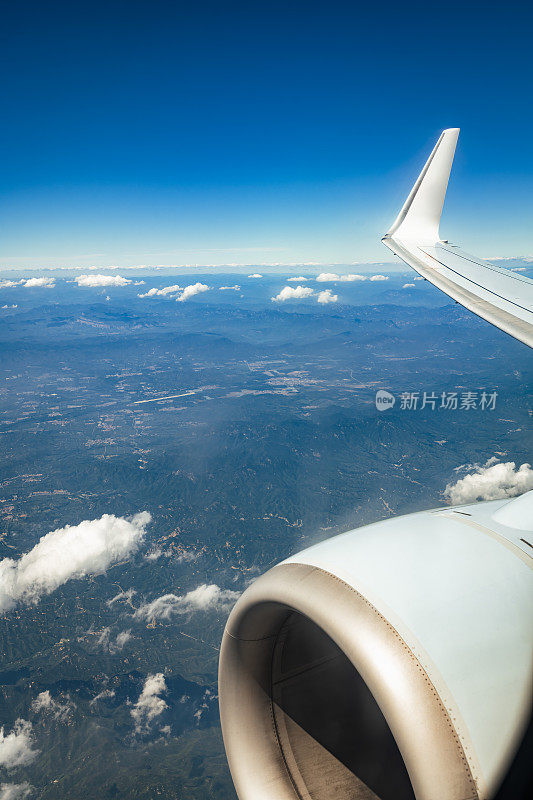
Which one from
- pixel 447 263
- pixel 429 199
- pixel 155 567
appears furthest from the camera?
pixel 155 567

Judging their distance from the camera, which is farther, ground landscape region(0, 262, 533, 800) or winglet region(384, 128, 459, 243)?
ground landscape region(0, 262, 533, 800)

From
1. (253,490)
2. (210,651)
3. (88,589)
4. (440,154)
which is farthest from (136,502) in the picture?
(440,154)

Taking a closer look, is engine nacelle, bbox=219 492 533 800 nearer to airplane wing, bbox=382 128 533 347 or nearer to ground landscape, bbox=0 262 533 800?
airplane wing, bbox=382 128 533 347

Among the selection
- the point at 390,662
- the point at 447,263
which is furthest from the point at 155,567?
the point at 390,662

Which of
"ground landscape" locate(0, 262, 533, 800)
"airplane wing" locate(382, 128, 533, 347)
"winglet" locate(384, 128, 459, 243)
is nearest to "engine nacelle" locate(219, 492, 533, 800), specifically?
"airplane wing" locate(382, 128, 533, 347)

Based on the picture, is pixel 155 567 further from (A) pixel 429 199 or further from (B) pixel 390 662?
(B) pixel 390 662

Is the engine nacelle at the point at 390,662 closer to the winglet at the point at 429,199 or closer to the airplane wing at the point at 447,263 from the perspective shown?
the airplane wing at the point at 447,263

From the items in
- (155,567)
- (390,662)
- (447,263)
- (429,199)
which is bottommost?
(155,567)

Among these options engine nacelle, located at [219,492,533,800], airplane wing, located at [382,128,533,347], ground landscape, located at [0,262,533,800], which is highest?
airplane wing, located at [382,128,533,347]
